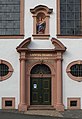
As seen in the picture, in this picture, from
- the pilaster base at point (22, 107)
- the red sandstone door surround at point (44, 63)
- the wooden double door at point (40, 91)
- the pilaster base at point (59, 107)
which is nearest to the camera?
the pilaster base at point (22, 107)

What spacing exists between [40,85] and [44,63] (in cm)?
160

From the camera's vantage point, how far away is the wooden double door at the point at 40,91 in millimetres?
28781

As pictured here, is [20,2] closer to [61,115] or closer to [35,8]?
[35,8]

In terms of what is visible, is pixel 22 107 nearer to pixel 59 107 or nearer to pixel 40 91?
pixel 40 91

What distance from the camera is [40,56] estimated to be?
28.8 metres

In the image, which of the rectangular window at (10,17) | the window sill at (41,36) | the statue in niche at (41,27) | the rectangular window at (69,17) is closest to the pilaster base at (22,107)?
the window sill at (41,36)

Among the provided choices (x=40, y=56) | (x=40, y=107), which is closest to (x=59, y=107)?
(x=40, y=107)

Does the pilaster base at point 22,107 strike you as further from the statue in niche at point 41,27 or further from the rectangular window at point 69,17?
the rectangular window at point 69,17

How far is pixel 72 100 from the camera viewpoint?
93.7 feet

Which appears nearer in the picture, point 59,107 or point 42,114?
point 42,114

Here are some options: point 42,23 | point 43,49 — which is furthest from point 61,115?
point 42,23

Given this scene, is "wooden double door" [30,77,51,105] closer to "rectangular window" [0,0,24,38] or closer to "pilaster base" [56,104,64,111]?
"pilaster base" [56,104,64,111]

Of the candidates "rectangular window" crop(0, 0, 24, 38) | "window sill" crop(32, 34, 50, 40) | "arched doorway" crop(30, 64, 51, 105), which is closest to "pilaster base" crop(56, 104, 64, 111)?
"arched doorway" crop(30, 64, 51, 105)

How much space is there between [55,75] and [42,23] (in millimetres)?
3838
